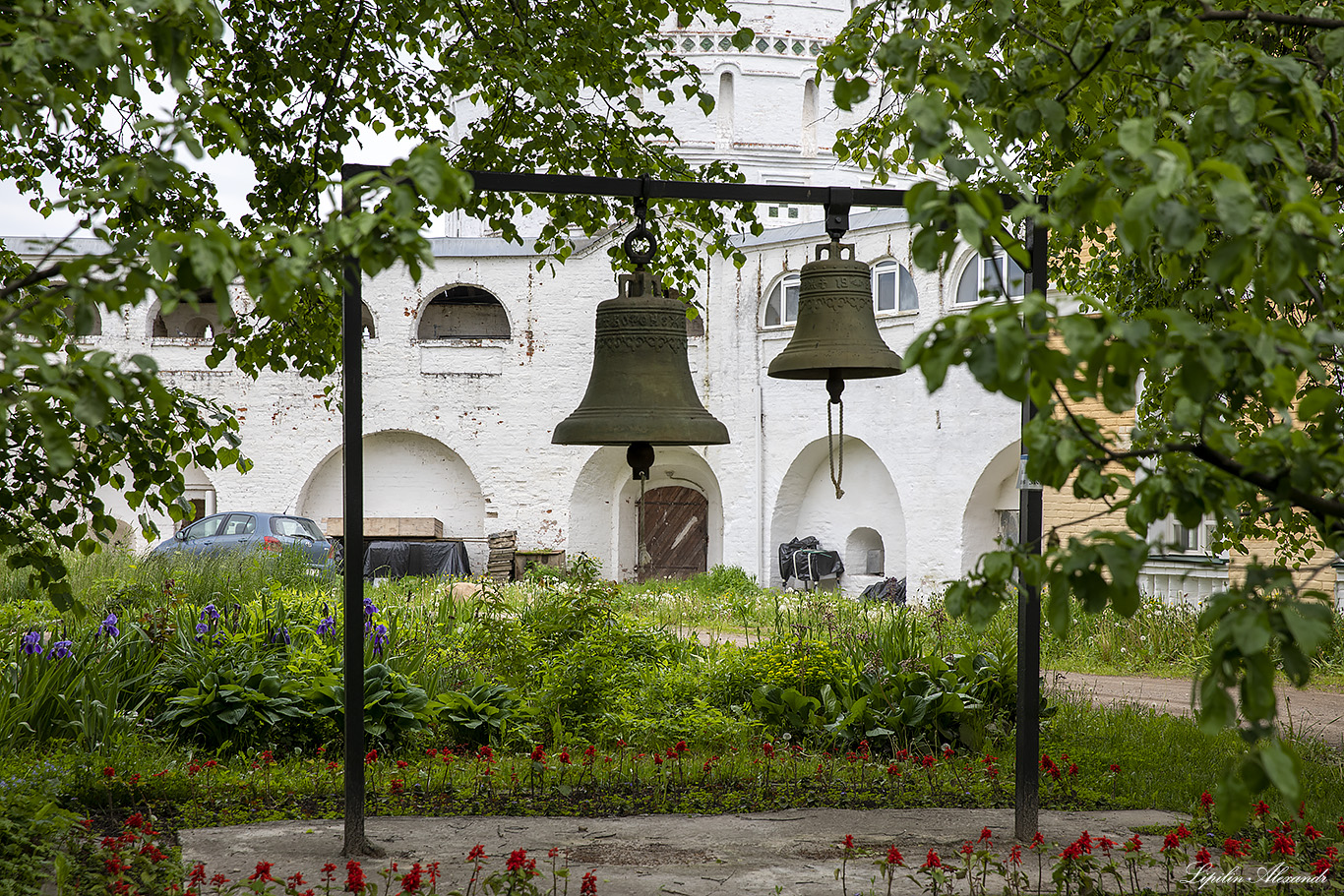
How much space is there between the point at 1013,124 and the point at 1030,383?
66 cm

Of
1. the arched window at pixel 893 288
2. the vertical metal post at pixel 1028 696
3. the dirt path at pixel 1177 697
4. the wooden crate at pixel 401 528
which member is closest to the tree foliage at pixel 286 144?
the vertical metal post at pixel 1028 696

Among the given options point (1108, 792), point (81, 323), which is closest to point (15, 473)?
point (81, 323)

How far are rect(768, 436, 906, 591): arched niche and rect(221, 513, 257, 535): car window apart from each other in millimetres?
7507

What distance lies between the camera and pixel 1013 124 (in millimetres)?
1844

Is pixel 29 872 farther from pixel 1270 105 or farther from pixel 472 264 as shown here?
pixel 472 264

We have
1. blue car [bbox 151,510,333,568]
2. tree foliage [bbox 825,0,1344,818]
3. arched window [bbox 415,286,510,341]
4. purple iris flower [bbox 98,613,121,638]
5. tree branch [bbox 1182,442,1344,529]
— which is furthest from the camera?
arched window [bbox 415,286,510,341]

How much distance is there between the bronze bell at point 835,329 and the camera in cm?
360

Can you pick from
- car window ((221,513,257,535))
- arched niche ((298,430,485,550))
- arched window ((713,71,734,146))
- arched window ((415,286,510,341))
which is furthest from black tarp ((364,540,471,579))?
arched window ((713,71,734,146))

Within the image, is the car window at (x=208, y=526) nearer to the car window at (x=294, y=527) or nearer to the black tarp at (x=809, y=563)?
the car window at (x=294, y=527)

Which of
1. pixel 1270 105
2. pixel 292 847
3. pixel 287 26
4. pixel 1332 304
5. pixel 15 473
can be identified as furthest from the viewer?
pixel 287 26

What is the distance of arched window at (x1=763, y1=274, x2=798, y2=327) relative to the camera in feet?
49.5

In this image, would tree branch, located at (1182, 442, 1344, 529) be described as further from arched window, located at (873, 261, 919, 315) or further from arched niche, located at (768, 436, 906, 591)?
arched niche, located at (768, 436, 906, 591)

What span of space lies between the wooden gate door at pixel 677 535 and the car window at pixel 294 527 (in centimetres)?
518

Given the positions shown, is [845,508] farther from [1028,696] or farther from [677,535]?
[1028,696]
